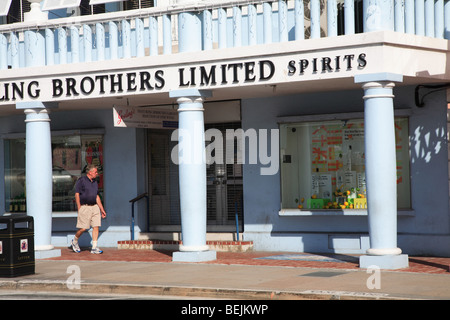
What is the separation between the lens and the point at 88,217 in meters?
16.6

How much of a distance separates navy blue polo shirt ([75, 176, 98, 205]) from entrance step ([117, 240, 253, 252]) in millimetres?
1687

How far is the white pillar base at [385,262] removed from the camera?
13.0 metres

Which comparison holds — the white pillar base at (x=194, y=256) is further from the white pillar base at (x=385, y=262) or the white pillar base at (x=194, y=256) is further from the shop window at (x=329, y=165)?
the white pillar base at (x=385, y=262)

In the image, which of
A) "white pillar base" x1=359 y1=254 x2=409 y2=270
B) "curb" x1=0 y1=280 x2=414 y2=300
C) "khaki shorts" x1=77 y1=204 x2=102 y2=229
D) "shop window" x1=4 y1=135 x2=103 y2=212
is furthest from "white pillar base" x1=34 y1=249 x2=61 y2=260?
"white pillar base" x1=359 y1=254 x2=409 y2=270

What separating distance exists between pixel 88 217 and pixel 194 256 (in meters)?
3.09

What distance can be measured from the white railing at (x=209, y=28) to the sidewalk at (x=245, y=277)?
405cm

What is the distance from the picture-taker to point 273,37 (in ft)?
48.6

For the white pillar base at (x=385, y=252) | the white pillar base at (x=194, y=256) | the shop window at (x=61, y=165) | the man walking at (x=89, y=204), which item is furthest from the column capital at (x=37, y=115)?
the white pillar base at (x=385, y=252)

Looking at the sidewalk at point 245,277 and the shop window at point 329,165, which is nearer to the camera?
the sidewalk at point 245,277

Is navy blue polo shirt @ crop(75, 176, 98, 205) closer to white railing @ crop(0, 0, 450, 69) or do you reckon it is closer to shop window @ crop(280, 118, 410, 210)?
white railing @ crop(0, 0, 450, 69)

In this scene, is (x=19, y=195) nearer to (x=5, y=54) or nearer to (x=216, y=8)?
(x=5, y=54)

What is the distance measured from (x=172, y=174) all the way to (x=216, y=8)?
5005 millimetres

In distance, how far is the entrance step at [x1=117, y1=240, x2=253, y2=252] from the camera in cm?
1659
